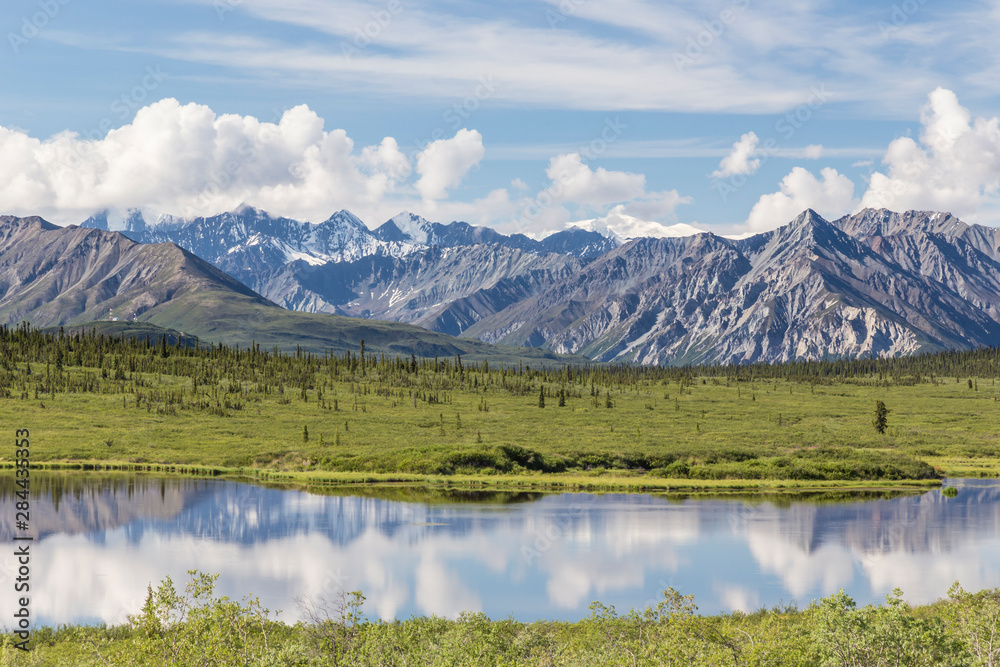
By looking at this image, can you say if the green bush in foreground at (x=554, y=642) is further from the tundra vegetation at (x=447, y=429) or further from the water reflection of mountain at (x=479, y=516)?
the tundra vegetation at (x=447, y=429)

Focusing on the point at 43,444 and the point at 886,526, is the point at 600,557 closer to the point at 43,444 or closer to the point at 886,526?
the point at 886,526

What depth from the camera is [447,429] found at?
12850 centimetres

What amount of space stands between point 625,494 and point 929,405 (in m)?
122

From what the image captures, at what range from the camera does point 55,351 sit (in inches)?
7461

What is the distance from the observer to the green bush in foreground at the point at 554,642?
76.4 ft

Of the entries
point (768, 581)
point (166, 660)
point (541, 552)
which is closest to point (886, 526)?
point (768, 581)

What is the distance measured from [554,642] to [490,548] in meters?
25.2

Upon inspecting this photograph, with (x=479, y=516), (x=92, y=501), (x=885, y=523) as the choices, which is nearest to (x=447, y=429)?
(x=479, y=516)

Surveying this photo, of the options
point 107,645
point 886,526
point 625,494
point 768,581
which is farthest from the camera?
point 625,494

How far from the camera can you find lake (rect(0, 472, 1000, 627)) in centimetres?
4512

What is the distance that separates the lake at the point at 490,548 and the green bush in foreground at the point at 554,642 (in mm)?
11417

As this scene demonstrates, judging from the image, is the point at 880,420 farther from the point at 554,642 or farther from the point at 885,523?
the point at 554,642

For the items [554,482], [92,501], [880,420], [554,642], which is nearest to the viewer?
[554,642]

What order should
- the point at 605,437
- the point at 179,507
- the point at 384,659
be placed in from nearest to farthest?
1. the point at 384,659
2. the point at 179,507
3. the point at 605,437
